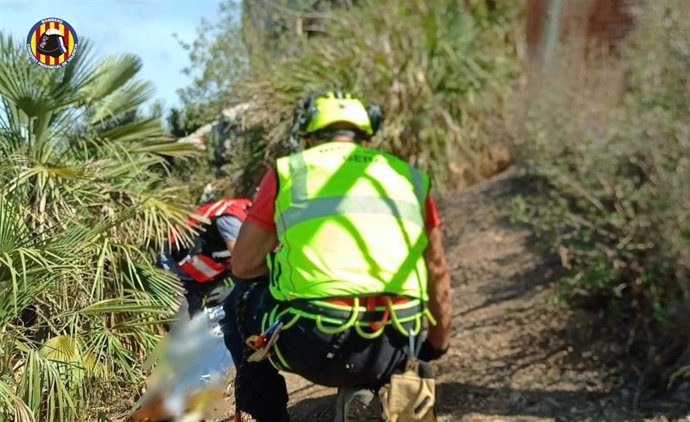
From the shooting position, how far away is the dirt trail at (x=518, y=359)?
529 cm

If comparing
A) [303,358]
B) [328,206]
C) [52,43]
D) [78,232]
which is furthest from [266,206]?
[52,43]

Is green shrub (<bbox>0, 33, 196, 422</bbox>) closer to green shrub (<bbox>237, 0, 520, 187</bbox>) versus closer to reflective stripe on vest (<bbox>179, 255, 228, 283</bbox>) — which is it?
reflective stripe on vest (<bbox>179, 255, 228, 283</bbox>)

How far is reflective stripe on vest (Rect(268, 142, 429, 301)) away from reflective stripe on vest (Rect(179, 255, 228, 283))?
6.18ft

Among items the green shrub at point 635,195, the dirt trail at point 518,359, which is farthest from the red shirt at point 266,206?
the green shrub at point 635,195

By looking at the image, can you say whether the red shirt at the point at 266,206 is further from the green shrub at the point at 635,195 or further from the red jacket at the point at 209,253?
the green shrub at the point at 635,195

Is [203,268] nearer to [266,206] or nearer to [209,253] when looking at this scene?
[209,253]

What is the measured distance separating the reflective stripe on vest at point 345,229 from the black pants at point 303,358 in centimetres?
16

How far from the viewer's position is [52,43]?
5312 mm

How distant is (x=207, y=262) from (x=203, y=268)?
42mm

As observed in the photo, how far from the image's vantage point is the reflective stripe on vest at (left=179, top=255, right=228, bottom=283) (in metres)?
5.65

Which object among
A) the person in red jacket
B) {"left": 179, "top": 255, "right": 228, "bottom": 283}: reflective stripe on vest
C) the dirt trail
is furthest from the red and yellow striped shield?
the dirt trail

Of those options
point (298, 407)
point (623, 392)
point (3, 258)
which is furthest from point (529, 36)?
point (3, 258)

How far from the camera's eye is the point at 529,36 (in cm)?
1206

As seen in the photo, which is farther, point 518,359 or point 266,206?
point 518,359
